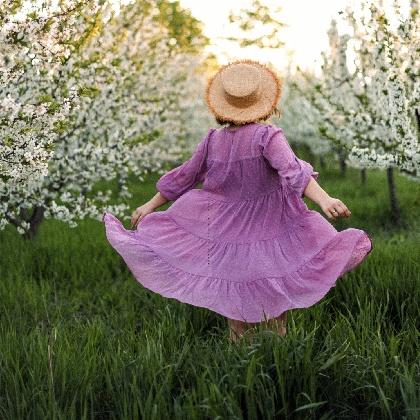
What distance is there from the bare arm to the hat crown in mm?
612

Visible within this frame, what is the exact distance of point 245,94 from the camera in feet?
12.0

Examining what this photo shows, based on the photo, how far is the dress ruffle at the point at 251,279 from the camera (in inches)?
134

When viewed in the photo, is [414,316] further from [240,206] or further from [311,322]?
[240,206]

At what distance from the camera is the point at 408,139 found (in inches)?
228

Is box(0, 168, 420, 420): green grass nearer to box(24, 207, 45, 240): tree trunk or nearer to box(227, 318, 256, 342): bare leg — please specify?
box(227, 318, 256, 342): bare leg

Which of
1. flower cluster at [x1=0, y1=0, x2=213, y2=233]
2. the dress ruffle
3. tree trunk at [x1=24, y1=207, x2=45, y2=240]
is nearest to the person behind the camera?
the dress ruffle

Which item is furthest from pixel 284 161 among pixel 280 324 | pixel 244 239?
pixel 280 324

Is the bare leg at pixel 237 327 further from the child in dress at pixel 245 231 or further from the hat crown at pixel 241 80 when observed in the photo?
the hat crown at pixel 241 80

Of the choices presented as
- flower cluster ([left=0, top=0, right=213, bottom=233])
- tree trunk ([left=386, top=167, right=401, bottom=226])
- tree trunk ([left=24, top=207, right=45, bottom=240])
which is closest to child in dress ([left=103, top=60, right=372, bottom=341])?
flower cluster ([left=0, top=0, right=213, bottom=233])

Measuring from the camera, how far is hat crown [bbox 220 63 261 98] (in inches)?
145

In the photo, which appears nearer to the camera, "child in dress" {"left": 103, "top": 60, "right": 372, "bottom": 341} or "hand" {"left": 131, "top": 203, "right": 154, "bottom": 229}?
"child in dress" {"left": 103, "top": 60, "right": 372, "bottom": 341}

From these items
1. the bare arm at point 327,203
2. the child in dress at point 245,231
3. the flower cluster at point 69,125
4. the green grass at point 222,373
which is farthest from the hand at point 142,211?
the bare arm at point 327,203

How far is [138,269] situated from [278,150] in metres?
1.01

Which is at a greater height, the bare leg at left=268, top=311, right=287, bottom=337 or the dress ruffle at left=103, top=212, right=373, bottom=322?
the dress ruffle at left=103, top=212, right=373, bottom=322
